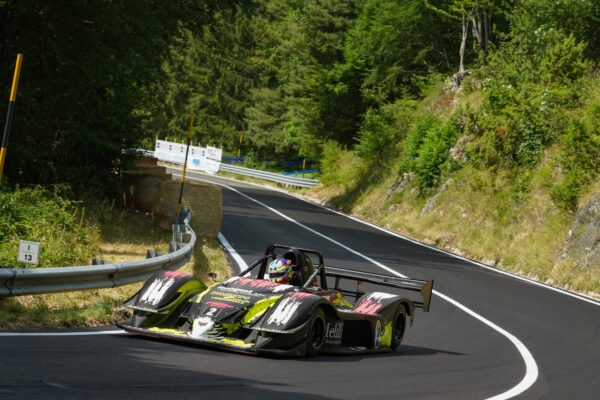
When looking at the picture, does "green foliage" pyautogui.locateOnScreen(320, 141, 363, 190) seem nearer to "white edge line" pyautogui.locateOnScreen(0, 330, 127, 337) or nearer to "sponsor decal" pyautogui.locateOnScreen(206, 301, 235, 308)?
"sponsor decal" pyautogui.locateOnScreen(206, 301, 235, 308)

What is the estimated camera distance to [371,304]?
39.6 ft

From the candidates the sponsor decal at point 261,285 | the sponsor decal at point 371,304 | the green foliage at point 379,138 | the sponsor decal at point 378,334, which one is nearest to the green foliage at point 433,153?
the green foliage at point 379,138

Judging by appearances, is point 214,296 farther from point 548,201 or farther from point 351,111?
point 351,111

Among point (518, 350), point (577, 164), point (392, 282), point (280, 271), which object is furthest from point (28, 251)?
point (577, 164)

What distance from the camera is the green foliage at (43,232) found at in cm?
1273

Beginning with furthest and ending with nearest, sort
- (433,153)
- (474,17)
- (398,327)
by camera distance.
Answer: (474,17) < (433,153) < (398,327)

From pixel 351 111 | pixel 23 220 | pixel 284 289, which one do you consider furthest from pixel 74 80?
pixel 351 111

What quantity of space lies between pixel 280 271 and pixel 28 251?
9.84 feet

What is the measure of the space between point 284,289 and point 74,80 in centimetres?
1225

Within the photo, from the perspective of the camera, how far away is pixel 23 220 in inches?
553

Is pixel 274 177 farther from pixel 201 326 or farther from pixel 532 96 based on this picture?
pixel 201 326

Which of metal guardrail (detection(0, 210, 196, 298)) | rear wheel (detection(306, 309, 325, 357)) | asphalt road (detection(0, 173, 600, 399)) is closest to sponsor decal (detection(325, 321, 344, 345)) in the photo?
rear wheel (detection(306, 309, 325, 357))

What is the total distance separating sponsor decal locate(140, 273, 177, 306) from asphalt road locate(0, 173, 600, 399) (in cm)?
49

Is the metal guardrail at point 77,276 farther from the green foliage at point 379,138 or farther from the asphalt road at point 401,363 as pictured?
the green foliage at point 379,138
